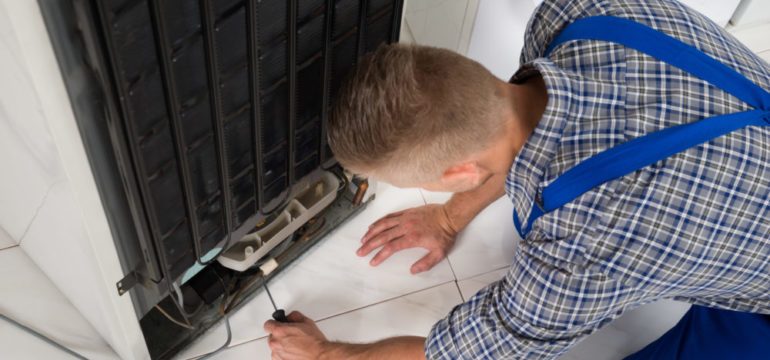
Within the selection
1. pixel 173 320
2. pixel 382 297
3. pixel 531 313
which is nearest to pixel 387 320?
pixel 382 297

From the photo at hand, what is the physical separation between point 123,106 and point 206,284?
0.69 metres

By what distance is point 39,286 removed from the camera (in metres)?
1.40

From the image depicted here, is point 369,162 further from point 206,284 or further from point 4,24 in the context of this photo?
point 206,284

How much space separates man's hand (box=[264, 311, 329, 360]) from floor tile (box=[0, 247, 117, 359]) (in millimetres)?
324

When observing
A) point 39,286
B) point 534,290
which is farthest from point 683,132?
point 39,286

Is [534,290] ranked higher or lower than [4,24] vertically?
lower

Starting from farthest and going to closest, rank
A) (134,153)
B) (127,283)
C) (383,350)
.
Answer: (383,350) → (127,283) → (134,153)

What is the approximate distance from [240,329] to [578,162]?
32.8 inches

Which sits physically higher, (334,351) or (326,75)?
(326,75)

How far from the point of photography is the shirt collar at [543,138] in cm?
86

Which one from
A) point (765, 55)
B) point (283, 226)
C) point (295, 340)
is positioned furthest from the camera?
point (765, 55)

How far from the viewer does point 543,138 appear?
0.88m

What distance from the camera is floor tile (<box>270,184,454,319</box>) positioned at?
57.0 inches

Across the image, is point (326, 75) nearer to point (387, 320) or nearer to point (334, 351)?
point (334, 351)
